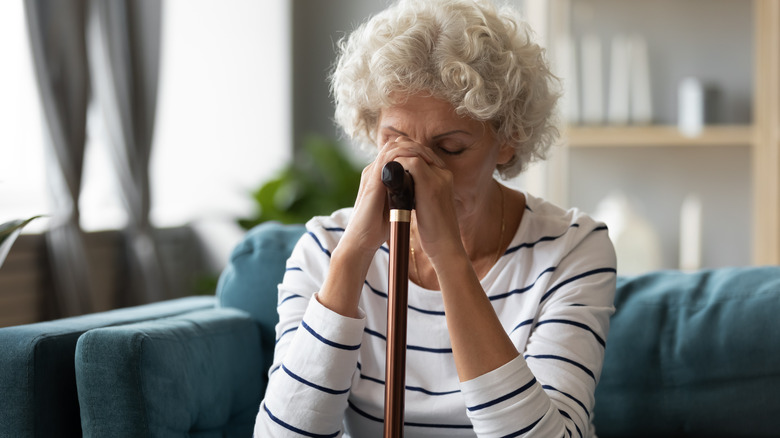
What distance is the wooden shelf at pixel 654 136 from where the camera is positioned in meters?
3.39

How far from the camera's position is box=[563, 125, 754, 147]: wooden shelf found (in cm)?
339

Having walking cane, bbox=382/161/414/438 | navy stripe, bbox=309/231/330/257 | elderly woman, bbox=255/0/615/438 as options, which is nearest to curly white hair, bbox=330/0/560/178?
elderly woman, bbox=255/0/615/438

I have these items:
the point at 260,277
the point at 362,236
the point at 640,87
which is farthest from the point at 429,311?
the point at 640,87

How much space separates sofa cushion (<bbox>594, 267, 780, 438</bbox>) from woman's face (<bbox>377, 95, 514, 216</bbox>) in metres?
0.53

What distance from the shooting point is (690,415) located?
164 cm

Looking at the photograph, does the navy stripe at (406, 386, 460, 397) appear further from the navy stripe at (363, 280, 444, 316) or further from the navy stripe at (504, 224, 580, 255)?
the navy stripe at (504, 224, 580, 255)

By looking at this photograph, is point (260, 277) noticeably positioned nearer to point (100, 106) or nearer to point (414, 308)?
point (414, 308)

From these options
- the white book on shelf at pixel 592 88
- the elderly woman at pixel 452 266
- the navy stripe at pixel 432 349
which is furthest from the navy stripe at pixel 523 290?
the white book on shelf at pixel 592 88

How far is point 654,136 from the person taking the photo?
3.43 metres

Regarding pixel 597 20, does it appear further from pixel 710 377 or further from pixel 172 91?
pixel 710 377

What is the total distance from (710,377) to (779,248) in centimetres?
194

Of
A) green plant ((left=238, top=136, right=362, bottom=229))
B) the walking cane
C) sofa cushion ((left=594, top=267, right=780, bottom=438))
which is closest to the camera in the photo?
the walking cane

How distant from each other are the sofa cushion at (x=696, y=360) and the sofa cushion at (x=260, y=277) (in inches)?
28.4

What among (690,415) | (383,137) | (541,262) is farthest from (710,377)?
(383,137)
